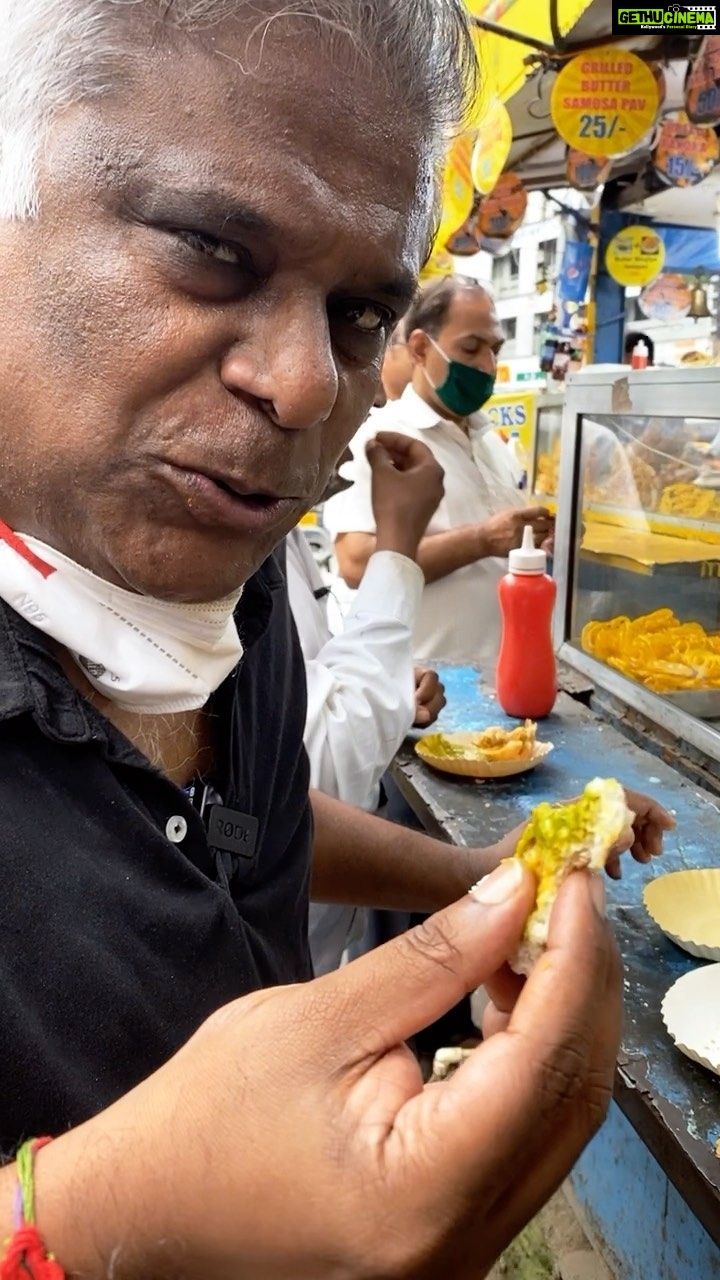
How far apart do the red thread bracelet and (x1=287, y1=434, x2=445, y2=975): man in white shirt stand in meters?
1.29

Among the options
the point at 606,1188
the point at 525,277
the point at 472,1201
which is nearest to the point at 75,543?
the point at 472,1201

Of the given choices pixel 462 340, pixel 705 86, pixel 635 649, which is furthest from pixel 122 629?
pixel 705 86

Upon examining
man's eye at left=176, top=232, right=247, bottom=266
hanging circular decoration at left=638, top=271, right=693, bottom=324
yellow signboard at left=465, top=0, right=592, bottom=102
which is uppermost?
yellow signboard at left=465, top=0, right=592, bottom=102

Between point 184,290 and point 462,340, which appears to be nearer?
point 184,290

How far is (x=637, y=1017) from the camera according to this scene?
137cm

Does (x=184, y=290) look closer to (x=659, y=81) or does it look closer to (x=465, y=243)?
(x=659, y=81)

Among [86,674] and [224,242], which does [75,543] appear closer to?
[86,674]

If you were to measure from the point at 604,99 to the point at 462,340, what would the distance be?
1996 mm

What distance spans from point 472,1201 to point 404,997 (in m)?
0.14

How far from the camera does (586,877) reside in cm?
81

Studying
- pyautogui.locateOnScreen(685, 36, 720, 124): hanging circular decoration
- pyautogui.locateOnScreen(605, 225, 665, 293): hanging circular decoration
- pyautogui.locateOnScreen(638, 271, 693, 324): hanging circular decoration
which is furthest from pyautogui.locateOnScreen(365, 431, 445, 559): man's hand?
pyautogui.locateOnScreen(638, 271, 693, 324): hanging circular decoration

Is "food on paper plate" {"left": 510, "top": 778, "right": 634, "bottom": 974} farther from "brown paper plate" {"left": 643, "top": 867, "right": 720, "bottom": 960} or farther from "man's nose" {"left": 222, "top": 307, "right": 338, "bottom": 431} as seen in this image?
"brown paper plate" {"left": 643, "top": 867, "right": 720, "bottom": 960}

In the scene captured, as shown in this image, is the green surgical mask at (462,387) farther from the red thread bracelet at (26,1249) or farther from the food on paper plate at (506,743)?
the red thread bracelet at (26,1249)

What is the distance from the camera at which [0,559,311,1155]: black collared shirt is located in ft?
2.95
